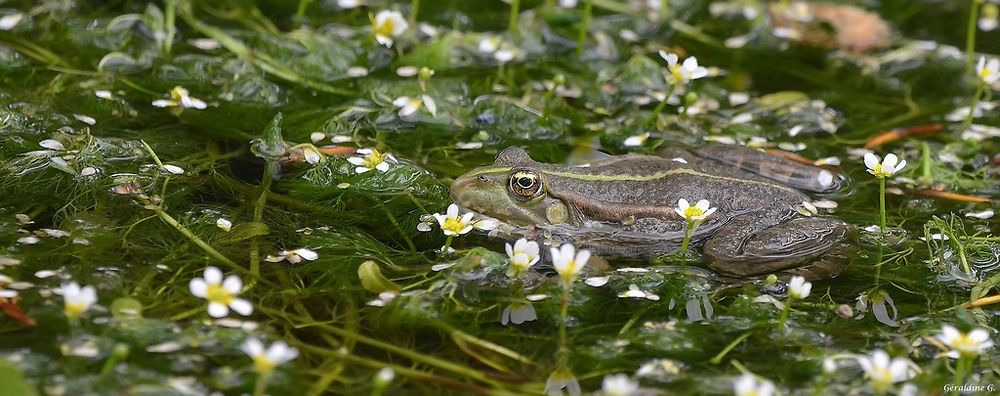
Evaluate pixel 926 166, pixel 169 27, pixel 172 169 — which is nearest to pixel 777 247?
pixel 926 166

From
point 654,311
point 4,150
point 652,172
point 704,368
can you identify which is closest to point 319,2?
point 4,150

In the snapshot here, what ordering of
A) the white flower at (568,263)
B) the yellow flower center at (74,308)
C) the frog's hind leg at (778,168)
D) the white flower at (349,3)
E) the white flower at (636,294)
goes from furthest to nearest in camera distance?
the white flower at (349,3)
the frog's hind leg at (778,168)
the white flower at (636,294)
the white flower at (568,263)
the yellow flower center at (74,308)

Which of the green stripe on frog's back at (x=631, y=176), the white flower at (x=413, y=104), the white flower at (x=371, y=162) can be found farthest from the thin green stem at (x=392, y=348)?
the white flower at (x=413, y=104)

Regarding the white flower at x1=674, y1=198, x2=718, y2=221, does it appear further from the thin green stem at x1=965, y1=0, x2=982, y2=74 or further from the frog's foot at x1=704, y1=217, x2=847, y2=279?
the thin green stem at x1=965, y1=0, x2=982, y2=74

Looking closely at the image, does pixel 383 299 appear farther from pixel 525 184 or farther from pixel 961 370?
pixel 961 370

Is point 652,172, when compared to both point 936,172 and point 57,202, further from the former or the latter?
point 57,202

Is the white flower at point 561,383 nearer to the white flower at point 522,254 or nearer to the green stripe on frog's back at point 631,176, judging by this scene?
the white flower at point 522,254
